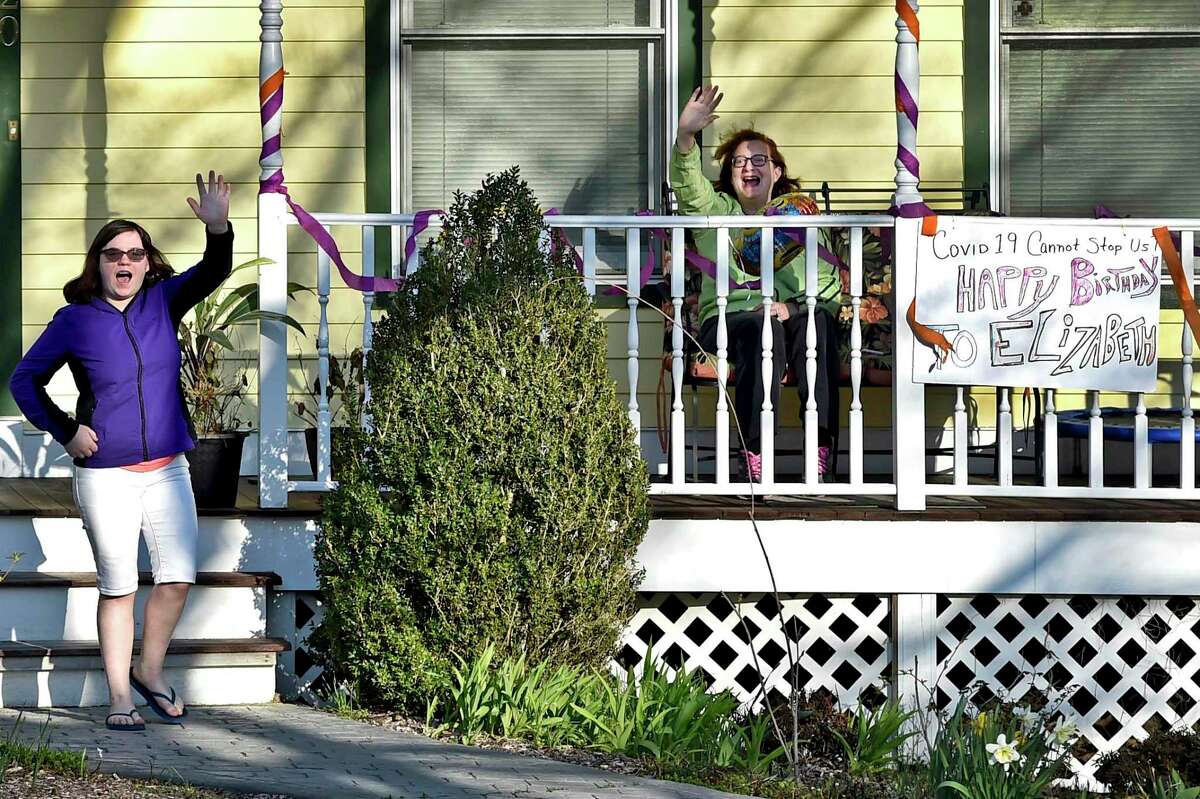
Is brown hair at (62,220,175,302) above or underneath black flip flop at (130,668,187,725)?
above

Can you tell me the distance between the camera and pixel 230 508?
5629 millimetres

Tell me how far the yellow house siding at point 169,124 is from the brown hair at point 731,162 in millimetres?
1883

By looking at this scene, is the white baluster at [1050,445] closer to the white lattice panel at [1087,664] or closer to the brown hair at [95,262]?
the white lattice panel at [1087,664]

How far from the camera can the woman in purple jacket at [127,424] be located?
468 cm

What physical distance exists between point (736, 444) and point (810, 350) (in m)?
1.01

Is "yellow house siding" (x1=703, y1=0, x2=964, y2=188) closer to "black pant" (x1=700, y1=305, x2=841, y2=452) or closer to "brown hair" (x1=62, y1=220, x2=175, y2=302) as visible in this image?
"black pant" (x1=700, y1=305, x2=841, y2=452)

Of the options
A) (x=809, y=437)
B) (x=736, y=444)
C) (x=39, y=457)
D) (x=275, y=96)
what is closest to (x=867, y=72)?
(x=736, y=444)

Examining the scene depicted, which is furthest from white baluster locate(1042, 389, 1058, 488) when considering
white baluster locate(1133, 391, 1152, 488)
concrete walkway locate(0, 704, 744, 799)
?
concrete walkway locate(0, 704, 744, 799)

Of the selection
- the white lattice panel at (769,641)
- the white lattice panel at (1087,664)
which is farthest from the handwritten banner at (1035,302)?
the white lattice panel at (769,641)

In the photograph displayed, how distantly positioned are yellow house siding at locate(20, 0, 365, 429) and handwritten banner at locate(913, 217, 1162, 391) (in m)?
2.94

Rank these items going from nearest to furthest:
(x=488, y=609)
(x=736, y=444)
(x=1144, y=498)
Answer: (x=488, y=609)
(x=1144, y=498)
(x=736, y=444)

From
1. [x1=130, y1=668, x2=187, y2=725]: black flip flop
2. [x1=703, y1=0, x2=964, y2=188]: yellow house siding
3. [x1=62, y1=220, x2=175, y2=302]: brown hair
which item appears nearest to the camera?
[x1=62, y1=220, x2=175, y2=302]: brown hair

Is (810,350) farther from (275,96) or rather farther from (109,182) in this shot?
(109,182)

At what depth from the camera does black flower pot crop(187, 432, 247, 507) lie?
18.4 feet
